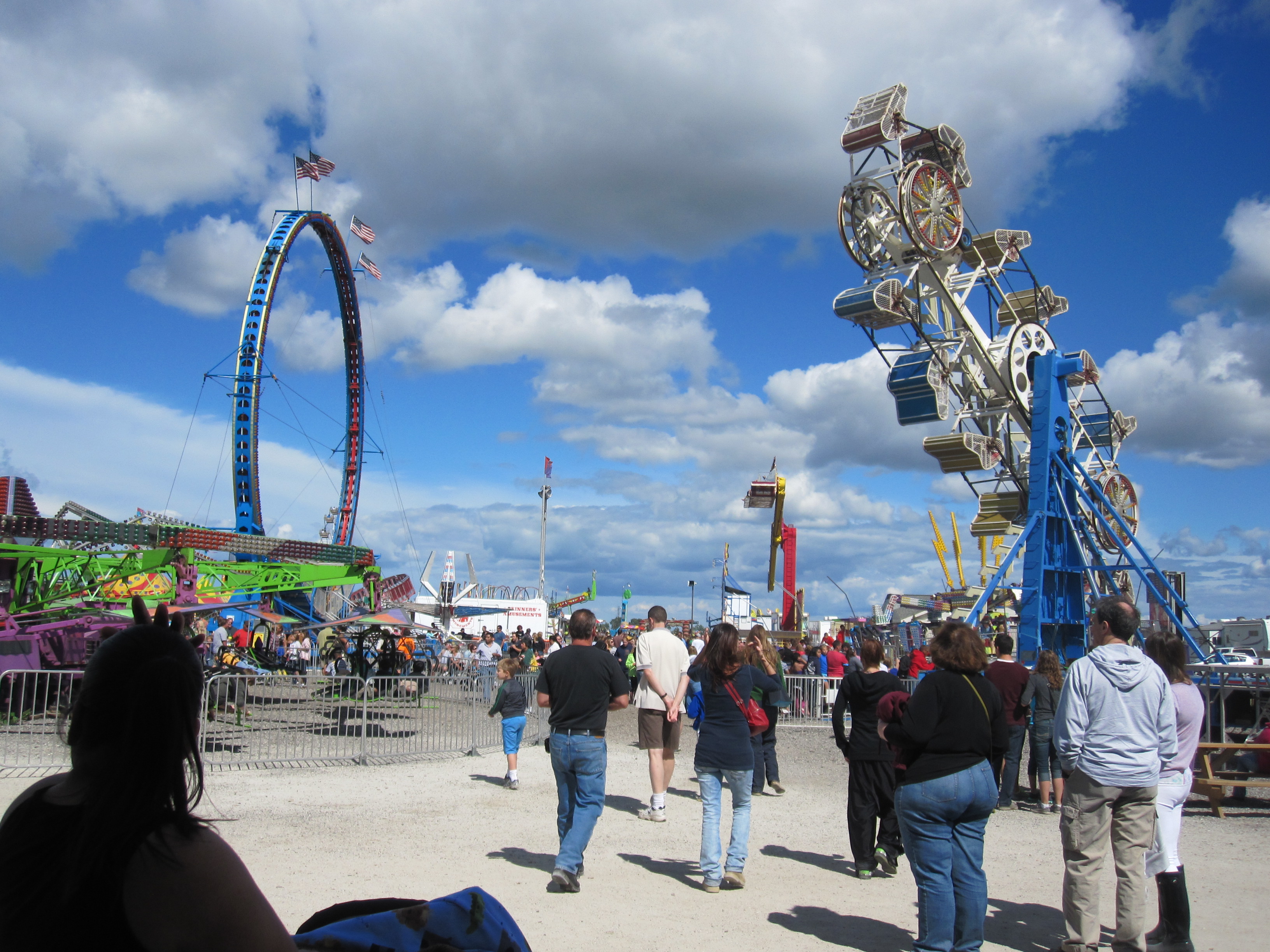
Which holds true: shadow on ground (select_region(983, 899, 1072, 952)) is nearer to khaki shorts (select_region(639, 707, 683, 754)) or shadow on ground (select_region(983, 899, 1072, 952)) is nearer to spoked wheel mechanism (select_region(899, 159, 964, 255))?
khaki shorts (select_region(639, 707, 683, 754))

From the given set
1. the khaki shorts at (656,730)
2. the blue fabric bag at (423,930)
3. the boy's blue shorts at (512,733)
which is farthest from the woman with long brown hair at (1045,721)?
the blue fabric bag at (423,930)

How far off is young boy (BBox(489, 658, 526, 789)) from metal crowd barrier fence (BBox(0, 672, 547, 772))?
0.59 feet

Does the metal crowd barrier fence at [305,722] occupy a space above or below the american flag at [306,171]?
below

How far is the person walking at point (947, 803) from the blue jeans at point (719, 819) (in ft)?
5.01

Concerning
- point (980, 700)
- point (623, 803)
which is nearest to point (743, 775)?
point (980, 700)

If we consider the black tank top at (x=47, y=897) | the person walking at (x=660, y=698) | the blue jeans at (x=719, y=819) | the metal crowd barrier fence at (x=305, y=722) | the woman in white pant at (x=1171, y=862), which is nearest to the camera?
the black tank top at (x=47, y=897)

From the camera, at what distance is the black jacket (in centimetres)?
665

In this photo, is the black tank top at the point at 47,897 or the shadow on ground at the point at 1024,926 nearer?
the black tank top at the point at 47,897

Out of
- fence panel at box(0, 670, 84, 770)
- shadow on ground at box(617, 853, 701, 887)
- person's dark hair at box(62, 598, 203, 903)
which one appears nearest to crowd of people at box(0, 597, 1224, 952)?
person's dark hair at box(62, 598, 203, 903)

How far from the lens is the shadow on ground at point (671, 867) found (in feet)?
21.3

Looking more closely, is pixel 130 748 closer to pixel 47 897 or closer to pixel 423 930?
pixel 47 897

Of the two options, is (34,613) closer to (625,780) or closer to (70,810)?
(625,780)

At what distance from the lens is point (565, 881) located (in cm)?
595

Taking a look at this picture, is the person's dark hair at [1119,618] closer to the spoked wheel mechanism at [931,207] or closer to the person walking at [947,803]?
the person walking at [947,803]
